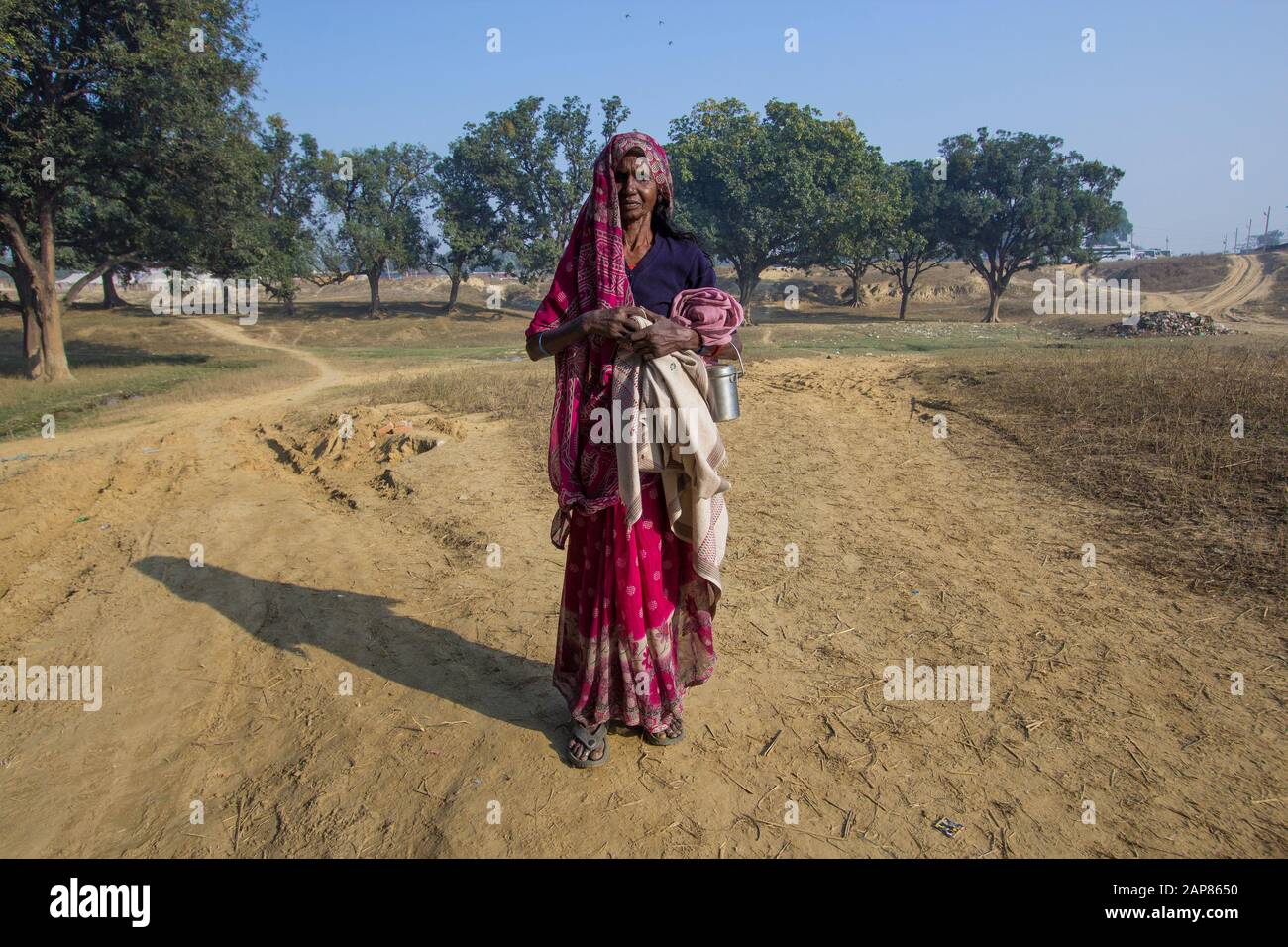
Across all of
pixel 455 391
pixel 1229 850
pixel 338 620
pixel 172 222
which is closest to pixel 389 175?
pixel 172 222

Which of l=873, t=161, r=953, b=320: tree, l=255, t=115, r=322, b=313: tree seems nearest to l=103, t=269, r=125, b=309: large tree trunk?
l=255, t=115, r=322, b=313: tree

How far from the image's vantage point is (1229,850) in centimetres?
250

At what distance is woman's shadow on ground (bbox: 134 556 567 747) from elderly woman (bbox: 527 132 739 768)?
43 cm

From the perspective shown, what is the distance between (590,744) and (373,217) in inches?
1465

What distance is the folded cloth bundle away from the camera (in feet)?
8.95

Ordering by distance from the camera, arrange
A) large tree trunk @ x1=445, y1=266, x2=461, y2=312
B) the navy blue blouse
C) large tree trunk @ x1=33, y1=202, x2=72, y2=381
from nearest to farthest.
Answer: the navy blue blouse < large tree trunk @ x1=33, y1=202, x2=72, y2=381 < large tree trunk @ x1=445, y1=266, x2=461, y2=312

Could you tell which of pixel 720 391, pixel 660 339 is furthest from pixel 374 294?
pixel 660 339

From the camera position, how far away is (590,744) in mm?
2953

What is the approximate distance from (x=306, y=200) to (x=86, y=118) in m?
24.8

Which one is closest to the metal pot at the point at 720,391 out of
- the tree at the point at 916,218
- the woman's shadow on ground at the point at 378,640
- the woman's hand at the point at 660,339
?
the woman's hand at the point at 660,339

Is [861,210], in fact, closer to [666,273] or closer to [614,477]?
[666,273]

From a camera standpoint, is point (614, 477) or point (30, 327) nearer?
Result: point (614, 477)

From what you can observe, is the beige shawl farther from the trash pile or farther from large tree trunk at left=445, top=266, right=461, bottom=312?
large tree trunk at left=445, top=266, right=461, bottom=312

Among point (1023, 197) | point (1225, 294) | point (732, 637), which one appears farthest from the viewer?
point (1225, 294)
